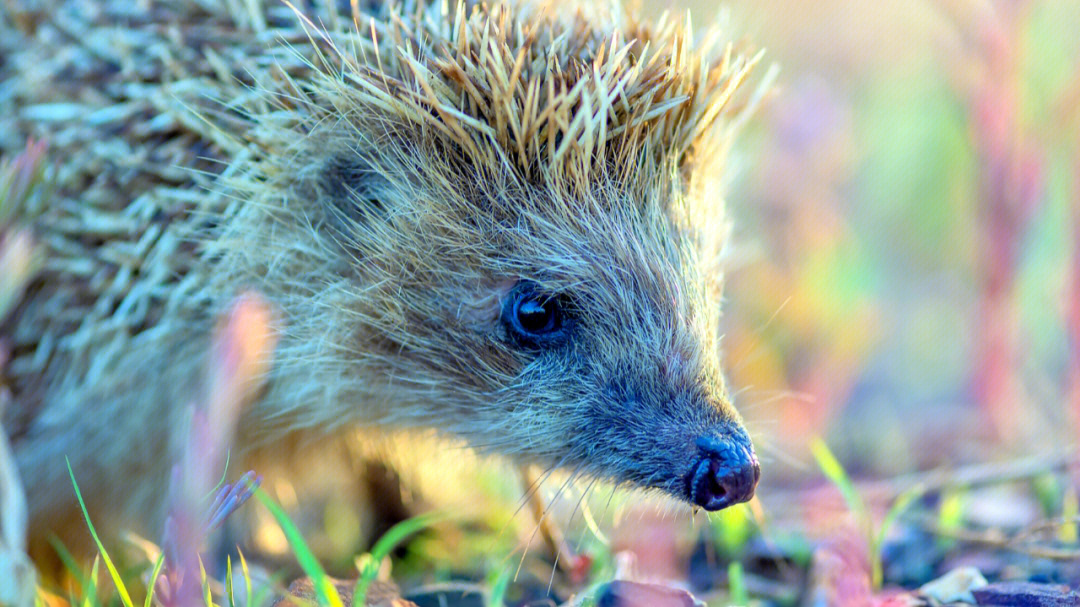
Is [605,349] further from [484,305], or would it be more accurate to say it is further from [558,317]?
[484,305]

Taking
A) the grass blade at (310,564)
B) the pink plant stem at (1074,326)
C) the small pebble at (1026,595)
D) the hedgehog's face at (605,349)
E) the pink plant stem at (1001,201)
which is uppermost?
the pink plant stem at (1001,201)

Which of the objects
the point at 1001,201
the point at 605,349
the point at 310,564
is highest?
the point at 1001,201

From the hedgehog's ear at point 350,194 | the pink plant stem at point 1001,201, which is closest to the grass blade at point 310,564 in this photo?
the hedgehog's ear at point 350,194

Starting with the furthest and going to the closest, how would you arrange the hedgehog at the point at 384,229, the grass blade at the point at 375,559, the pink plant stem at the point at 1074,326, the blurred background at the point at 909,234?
1. the blurred background at the point at 909,234
2. the pink plant stem at the point at 1074,326
3. the hedgehog at the point at 384,229
4. the grass blade at the point at 375,559

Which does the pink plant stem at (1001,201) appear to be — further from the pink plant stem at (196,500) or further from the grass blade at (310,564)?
the pink plant stem at (196,500)

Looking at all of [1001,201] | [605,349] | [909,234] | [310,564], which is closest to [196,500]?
[310,564]

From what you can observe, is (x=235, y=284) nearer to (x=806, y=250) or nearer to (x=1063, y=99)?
(x=806, y=250)

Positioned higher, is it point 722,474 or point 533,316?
point 533,316

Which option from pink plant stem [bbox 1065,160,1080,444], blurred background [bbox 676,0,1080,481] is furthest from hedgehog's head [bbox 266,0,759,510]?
pink plant stem [bbox 1065,160,1080,444]
